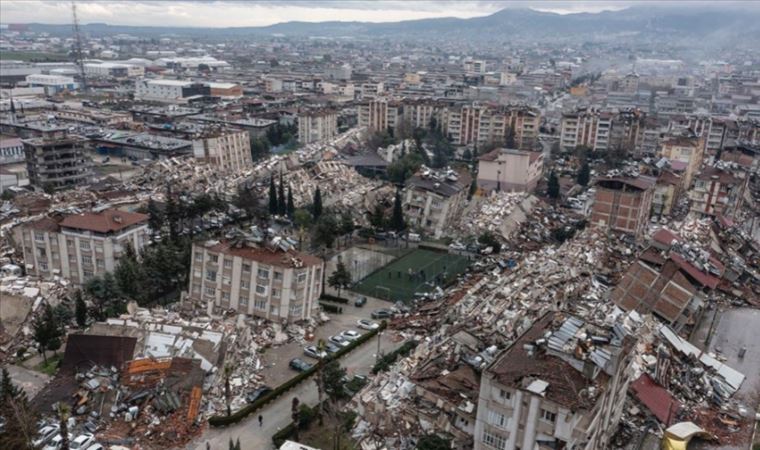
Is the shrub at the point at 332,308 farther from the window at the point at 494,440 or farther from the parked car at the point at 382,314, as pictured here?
the window at the point at 494,440

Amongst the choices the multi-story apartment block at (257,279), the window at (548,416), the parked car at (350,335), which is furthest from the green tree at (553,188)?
the window at (548,416)

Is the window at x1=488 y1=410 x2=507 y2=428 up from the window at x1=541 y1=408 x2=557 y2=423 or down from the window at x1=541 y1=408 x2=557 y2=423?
down

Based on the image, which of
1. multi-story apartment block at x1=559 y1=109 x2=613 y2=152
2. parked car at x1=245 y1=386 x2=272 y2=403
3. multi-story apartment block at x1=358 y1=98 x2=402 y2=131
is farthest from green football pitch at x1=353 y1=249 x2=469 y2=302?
multi-story apartment block at x1=358 y1=98 x2=402 y2=131

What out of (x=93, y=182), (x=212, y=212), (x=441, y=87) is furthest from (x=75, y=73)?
(x=212, y=212)

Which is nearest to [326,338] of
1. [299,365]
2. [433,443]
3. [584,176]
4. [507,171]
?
[299,365]

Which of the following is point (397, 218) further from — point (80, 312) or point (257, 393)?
point (80, 312)

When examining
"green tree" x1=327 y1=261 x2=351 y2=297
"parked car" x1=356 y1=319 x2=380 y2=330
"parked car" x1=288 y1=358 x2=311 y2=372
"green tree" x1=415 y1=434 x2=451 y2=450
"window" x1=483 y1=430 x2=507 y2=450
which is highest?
"window" x1=483 y1=430 x2=507 y2=450

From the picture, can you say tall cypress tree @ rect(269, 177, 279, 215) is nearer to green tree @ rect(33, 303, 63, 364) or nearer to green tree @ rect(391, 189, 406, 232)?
green tree @ rect(391, 189, 406, 232)

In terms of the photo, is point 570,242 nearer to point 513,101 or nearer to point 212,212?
point 212,212
